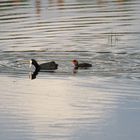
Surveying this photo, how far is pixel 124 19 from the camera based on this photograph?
118 ft

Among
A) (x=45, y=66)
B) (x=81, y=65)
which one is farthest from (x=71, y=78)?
(x=45, y=66)

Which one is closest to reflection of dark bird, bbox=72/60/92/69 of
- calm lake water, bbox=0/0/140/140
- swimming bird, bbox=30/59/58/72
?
calm lake water, bbox=0/0/140/140

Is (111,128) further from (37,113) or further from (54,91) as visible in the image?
(54,91)

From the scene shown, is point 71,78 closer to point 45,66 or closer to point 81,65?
point 81,65

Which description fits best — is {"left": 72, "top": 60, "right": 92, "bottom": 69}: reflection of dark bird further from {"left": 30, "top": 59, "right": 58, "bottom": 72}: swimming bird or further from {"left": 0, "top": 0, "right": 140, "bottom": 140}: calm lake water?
{"left": 30, "top": 59, "right": 58, "bottom": 72}: swimming bird

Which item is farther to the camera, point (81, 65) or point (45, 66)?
point (45, 66)

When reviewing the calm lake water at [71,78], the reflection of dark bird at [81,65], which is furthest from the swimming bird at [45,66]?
the reflection of dark bird at [81,65]

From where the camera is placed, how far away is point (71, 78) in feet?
74.3

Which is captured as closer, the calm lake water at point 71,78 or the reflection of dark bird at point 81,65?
the calm lake water at point 71,78

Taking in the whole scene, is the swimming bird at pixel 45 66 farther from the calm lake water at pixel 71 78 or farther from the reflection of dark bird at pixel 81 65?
the reflection of dark bird at pixel 81 65

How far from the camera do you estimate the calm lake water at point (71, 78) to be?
17.4m

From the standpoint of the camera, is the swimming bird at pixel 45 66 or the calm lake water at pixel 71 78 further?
the swimming bird at pixel 45 66

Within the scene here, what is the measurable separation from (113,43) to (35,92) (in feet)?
27.0

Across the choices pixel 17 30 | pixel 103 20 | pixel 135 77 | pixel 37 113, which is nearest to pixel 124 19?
pixel 103 20
